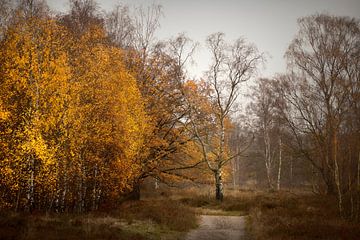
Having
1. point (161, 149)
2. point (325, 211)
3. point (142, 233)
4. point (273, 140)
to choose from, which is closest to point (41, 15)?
point (161, 149)

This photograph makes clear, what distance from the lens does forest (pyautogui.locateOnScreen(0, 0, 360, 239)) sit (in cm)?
1375

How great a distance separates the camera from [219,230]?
45.2ft

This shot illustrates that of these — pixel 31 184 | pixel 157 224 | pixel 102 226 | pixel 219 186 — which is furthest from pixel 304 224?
pixel 31 184

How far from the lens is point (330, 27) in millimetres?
23281

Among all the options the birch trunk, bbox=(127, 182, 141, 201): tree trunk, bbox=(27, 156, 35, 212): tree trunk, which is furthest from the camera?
the birch trunk

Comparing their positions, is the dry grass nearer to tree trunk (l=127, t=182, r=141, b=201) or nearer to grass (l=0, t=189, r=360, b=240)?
grass (l=0, t=189, r=360, b=240)

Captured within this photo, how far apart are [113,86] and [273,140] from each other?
2994 cm

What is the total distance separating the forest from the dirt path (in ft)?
3.81

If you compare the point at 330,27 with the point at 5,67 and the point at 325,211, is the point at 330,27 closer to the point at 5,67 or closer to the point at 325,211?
the point at 325,211

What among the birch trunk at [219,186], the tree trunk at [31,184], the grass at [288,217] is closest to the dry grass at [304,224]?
the grass at [288,217]

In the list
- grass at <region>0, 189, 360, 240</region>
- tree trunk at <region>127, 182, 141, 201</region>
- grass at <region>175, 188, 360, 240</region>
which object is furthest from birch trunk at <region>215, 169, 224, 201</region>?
tree trunk at <region>127, 182, 141, 201</region>

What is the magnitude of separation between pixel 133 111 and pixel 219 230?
7.75m

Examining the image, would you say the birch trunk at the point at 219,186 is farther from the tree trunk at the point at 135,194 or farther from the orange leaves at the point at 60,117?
the orange leaves at the point at 60,117

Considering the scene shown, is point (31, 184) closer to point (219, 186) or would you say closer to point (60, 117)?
point (60, 117)
